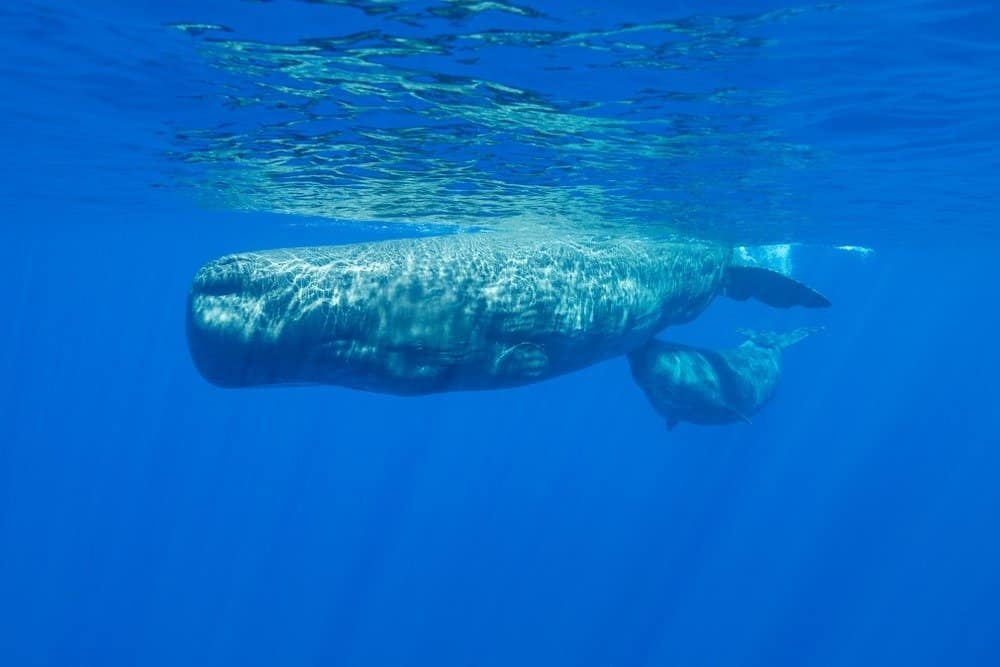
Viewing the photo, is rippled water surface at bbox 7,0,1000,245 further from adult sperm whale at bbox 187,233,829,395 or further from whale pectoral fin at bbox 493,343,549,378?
whale pectoral fin at bbox 493,343,549,378

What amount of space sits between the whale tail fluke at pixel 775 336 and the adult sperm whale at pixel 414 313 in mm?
5192

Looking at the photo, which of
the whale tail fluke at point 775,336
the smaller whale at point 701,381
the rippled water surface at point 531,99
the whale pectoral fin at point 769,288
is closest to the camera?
the rippled water surface at point 531,99

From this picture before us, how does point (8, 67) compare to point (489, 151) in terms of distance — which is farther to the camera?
point (489, 151)

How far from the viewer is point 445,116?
11758mm

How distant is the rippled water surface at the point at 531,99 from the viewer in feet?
26.8

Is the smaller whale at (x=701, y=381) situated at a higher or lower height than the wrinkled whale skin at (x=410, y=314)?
lower

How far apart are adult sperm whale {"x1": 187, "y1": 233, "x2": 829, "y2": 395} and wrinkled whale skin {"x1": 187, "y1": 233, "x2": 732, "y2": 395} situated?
0.01m

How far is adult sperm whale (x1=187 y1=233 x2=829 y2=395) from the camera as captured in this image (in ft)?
19.0

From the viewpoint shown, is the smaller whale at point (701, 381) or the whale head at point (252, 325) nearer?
the whale head at point (252, 325)

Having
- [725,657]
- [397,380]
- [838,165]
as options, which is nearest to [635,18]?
[397,380]

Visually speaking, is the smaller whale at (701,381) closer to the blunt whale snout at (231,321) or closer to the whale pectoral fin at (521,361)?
the whale pectoral fin at (521,361)

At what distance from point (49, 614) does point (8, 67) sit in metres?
46.4

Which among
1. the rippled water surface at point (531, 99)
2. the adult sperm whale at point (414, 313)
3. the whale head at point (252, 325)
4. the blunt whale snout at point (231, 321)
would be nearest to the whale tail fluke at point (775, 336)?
the rippled water surface at point (531, 99)

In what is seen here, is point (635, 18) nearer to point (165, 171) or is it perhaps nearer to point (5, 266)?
point (165, 171)
